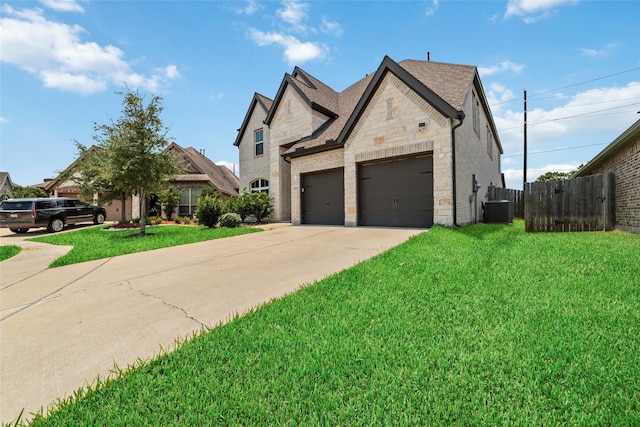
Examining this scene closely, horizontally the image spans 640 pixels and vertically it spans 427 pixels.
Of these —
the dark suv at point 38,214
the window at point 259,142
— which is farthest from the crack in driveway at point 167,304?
the window at point 259,142

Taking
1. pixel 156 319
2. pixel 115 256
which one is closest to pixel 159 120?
pixel 115 256

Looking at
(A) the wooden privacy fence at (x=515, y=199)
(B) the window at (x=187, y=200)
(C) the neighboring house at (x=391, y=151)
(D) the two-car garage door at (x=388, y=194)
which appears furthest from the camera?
(B) the window at (x=187, y=200)

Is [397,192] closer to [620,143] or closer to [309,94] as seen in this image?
[620,143]

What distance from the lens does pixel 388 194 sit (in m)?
10.7

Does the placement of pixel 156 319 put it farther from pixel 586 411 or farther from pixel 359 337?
pixel 586 411

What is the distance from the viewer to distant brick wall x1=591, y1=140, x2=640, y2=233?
7918mm

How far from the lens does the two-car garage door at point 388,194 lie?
392 inches

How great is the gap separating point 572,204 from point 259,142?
666 inches

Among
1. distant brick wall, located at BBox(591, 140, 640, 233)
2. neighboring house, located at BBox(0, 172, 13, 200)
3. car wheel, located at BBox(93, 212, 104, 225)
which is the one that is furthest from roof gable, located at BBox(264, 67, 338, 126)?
neighboring house, located at BBox(0, 172, 13, 200)

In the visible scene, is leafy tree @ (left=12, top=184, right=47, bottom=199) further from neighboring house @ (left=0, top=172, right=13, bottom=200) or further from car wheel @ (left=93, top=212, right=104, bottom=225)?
car wheel @ (left=93, top=212, right=104, bottom=225)

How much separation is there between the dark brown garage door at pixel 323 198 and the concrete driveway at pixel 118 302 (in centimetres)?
552

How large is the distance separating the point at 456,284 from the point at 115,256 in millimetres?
8014

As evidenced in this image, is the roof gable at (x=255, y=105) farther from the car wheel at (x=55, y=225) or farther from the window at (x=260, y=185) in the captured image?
the car wheel at (x=55, y=225)

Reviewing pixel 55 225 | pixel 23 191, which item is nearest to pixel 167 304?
pixel 55 225
